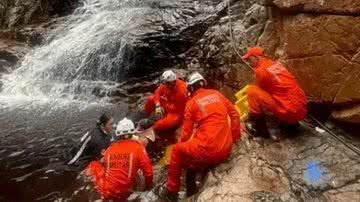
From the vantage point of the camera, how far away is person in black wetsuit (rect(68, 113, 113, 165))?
7609mm

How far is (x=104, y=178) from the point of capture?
21.6 ft

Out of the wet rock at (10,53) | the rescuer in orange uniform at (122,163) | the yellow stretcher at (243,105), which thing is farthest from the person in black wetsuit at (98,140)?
the wet rock at (10,53)

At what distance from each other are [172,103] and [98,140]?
155 cm

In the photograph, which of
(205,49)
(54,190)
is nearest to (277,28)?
(205,49)

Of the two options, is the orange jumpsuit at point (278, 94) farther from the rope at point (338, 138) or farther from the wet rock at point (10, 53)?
the wet rock at point (10, 53)

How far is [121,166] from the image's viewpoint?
618 centimetres

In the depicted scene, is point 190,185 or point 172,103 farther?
point 172,103

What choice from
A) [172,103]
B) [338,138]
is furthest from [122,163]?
[338,138]

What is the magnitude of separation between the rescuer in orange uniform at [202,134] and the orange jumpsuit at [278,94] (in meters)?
0.80

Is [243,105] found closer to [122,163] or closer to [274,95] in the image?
[274,95]

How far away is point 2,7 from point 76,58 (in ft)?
20.1

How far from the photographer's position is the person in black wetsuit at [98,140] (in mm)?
7609

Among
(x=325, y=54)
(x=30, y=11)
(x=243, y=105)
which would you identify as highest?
(x=325, y=54)

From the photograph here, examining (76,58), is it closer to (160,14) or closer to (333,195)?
(160,14)
